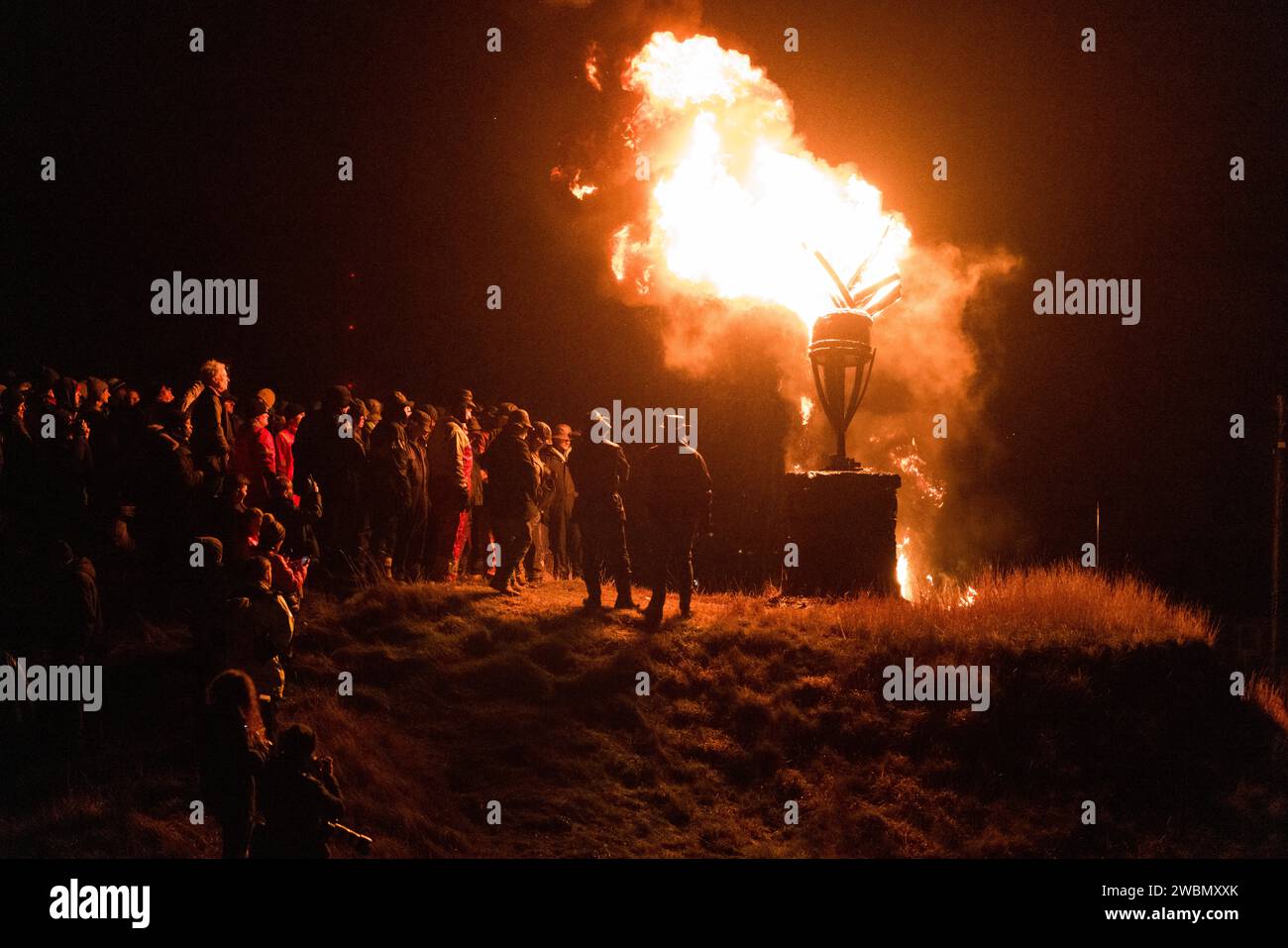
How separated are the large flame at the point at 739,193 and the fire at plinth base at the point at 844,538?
278 cm

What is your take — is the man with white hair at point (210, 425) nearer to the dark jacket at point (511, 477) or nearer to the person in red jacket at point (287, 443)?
the person in red jacket at point (287, 443)

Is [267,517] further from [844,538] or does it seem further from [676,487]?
[844,538]

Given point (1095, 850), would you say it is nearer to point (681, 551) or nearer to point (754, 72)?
point (681, 551)

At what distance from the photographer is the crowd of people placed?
6.40 m

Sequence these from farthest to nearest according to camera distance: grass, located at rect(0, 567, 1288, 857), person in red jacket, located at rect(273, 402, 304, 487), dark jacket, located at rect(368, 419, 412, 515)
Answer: dark jacket, located at rect(368, 419, 412, 515)
person in red jacket, located at rect(273, 402, 304, 487)
grass, located at rect(0, 567, 1288, 857)

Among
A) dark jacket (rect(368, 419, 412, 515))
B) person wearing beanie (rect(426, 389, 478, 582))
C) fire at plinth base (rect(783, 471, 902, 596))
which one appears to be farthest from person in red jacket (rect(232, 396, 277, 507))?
fire at plinth base (rect(783, 471, 902, 596))

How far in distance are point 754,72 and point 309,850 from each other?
14877 mm

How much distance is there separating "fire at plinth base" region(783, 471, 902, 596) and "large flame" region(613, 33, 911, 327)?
2781mm

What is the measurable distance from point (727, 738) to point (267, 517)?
15.8 feet

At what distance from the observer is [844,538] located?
44.0 ft

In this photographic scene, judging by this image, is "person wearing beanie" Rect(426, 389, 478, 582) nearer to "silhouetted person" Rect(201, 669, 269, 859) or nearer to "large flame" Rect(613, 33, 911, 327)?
"large flame" Rect(613, 33, 911, 327)

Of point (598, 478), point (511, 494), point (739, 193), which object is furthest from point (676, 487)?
point (739, 193)

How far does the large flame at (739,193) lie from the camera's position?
1530 centimetres

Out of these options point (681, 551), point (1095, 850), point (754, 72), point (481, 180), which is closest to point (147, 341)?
point (481, 180)
